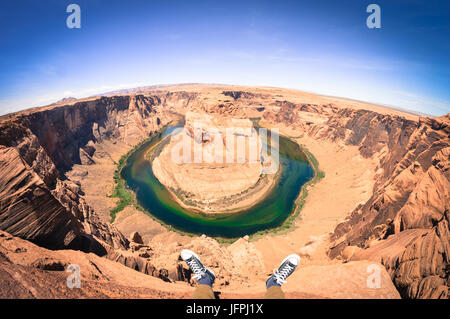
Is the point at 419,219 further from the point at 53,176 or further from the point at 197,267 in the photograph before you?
the point at 53,176

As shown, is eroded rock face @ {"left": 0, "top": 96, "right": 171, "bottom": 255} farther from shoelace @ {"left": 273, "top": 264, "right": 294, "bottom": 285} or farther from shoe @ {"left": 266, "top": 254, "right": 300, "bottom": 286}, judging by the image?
shoelace @ {"left": 273, "top": 264, "right": 294, "bottom": 285}

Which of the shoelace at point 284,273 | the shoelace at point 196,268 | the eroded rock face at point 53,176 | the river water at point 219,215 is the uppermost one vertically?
the eroded rock face at point 53,176

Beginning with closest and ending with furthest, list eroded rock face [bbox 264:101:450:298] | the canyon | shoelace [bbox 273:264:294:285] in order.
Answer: the canyon → eroded rock face [bbox 264:101:450:298] → shoelace [bbox 273:264:294:285]

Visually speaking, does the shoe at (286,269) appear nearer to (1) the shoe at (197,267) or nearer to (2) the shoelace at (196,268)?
(1) the shoe at (197,267)

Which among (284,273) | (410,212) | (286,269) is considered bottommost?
(284,273)

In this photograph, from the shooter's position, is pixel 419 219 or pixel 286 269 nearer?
pixel 286 269

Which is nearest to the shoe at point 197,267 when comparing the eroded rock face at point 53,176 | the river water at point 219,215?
the eroded rock face at point 53,176

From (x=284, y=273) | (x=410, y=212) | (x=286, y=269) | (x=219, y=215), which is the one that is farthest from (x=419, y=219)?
(x=219, y=215)

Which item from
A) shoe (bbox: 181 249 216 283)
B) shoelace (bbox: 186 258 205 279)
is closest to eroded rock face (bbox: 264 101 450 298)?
shoe (bbox: 181 249 216 283)
